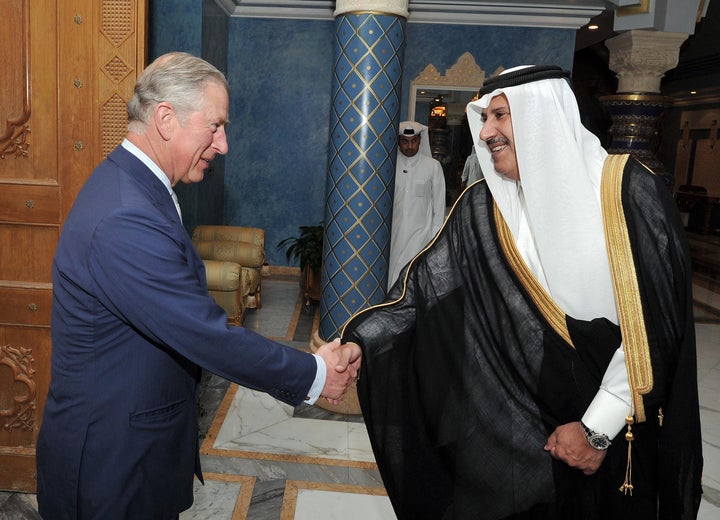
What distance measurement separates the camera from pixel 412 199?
5.99 meters

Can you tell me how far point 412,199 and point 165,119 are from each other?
4.56 meters

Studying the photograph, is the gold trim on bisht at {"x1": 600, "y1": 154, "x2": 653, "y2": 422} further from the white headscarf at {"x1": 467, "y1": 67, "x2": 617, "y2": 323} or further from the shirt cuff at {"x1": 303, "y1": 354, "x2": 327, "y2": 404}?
the shirt cuff at {"x1": 303, "y1": 354, "x2": 327, "y2": 404}

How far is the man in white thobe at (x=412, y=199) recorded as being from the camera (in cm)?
594

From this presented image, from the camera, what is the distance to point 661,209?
1669 mm

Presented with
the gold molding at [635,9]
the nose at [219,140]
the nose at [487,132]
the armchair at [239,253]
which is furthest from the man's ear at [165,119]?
the gold molding at [635,9]

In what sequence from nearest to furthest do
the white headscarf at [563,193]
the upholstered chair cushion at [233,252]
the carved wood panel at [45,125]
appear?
the white headscarf at [563,193], the carved wood panel at [45,125], the upholstered chair cushion at [233,252]

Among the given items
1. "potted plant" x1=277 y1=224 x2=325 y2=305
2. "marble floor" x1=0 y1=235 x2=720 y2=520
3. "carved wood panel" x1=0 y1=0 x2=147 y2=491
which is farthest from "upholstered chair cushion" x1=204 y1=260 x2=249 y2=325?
"carved wood panel" x1=0 y1=0 x2=147 y2=491

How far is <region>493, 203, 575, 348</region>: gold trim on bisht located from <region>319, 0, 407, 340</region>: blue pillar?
205 centimetres

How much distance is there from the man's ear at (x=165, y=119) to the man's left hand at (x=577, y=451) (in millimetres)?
1303

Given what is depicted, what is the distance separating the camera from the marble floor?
285 cm

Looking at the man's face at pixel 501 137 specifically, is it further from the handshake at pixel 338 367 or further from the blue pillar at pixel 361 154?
the blue pillar at pixel 361 154

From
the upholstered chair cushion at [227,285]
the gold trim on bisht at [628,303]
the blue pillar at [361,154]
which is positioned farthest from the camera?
the upholstered chair cushion at [227,285]

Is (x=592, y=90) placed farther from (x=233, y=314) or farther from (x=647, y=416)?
(x=647, y=416)

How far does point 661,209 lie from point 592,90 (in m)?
13.4
